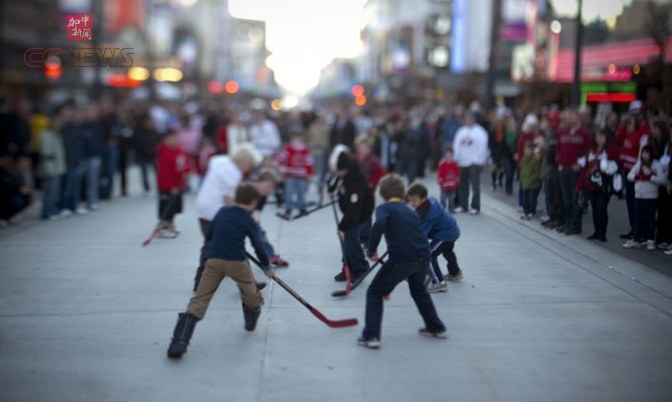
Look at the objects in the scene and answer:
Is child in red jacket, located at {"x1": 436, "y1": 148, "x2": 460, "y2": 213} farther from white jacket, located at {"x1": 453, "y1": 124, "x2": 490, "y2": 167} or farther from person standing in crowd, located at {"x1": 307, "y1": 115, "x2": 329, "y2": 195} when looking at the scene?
person standing in crowd, located at {"x1": 307, "y1": 115, "x2": 329, "y2": 195}

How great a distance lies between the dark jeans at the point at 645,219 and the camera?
11.2 meters

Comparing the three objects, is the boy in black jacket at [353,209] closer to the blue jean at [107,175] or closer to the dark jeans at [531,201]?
the dark jeans at [531,201]

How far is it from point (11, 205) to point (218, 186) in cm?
608

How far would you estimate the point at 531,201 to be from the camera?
14.2m

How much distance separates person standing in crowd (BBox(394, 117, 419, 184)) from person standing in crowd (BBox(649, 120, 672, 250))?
376 inches

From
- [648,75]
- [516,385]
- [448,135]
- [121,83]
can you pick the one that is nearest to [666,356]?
[516,385]

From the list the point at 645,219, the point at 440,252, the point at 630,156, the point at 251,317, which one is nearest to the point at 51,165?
the point at 440,252

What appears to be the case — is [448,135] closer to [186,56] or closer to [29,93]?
[29,93]

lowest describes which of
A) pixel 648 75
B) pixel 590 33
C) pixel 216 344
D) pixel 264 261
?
pixel 216 344

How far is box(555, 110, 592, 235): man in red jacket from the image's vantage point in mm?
12656

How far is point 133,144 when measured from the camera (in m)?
20.4

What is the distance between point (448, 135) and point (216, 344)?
1704 centimetres

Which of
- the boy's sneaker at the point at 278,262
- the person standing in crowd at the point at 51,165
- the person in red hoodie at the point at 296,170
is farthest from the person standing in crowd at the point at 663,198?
the person standing in crowd at the point at 51,165

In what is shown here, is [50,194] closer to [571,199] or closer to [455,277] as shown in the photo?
[455,277]
